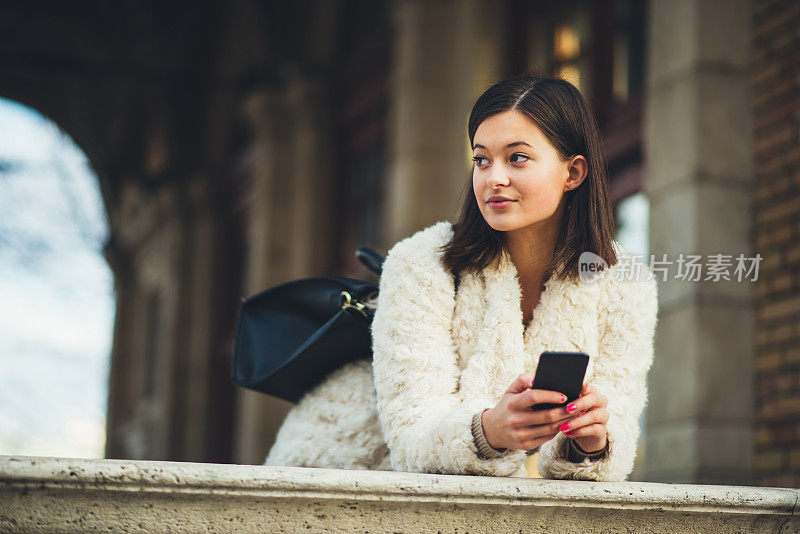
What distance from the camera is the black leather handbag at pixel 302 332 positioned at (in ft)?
7.75

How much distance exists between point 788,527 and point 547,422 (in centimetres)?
62

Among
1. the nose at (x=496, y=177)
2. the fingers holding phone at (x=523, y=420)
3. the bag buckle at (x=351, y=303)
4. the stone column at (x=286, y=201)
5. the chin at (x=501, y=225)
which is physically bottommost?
the fingers holding phone at (x=523, y=420)

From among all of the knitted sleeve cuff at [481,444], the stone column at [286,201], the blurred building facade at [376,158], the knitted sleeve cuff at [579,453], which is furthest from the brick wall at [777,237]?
the stone column at [286,201]

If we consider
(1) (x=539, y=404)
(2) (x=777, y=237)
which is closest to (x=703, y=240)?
(2) (x=777, y=237)

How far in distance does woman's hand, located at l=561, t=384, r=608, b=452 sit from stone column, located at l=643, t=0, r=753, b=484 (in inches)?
113

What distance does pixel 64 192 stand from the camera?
36.2 feet

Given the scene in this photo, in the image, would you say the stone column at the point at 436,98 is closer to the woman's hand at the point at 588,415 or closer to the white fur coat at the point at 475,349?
the white fur coat at the point at 475,349

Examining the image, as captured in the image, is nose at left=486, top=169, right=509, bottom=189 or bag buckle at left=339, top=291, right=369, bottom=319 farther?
bag buckle at left=339, top=291, right=369, bottom=319

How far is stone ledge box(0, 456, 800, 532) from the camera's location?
4.79ft

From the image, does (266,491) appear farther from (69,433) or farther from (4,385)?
(69,433)

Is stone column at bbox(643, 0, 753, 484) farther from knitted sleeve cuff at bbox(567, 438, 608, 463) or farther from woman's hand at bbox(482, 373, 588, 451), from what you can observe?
woman's hand at bbox(482, 373, 588, 451)

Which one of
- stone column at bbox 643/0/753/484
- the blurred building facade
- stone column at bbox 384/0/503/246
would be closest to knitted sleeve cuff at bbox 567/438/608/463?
the blurred building facade

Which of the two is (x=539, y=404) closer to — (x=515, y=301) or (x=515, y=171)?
(x=515, y=301)

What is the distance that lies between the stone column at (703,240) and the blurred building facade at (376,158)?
0.04ft
